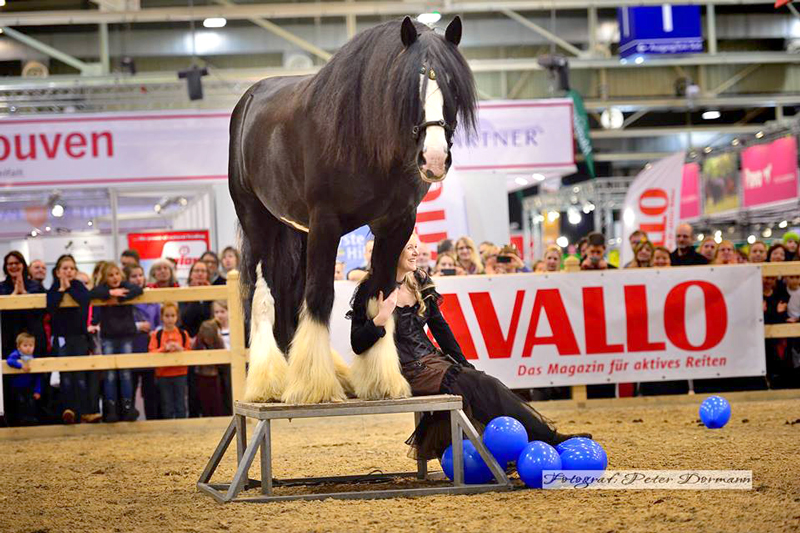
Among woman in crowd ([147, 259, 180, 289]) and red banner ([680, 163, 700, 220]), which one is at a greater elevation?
red banner ([680, 163, 700, 220])

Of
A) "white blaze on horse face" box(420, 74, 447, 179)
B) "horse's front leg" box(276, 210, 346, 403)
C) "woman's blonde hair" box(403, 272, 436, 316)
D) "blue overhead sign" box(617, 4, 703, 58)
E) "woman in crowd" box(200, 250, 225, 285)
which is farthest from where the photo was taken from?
"blue overhead sign" box(617, 4, 703, 58)

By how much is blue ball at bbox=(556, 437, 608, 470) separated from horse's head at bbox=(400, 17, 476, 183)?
5.40 ft

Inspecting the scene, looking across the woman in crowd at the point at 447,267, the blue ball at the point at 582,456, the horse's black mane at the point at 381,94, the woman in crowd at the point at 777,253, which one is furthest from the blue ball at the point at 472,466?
the woman in crowd at the point at 777,253

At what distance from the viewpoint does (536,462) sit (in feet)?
14.5

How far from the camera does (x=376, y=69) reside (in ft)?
13.0

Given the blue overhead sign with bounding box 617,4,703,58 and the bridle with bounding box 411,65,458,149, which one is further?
the blue overhead sign with bounding box 617,4,703,58

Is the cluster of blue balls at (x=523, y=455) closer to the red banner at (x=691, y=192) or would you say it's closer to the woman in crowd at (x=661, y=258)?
the woman in crowd at (x=661, y=258)

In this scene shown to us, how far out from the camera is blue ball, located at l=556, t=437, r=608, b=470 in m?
4.53

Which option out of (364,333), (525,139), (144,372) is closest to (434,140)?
(364,333)

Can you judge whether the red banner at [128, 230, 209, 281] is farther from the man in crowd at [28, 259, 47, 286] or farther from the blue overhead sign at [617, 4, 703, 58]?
the blue overhead sign at [617, 4, 703, 58]

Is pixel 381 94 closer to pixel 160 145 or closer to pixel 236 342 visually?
pixel 236 342

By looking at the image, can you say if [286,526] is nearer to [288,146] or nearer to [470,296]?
[288,146]

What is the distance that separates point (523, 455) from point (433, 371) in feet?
1.92

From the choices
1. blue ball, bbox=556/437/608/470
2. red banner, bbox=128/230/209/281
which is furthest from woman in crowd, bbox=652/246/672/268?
red banner, bbox=128/230/209/281
